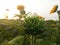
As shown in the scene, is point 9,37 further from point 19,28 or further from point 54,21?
point 54,21

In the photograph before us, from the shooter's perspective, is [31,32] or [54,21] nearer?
[31,32]

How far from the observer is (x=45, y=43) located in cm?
88

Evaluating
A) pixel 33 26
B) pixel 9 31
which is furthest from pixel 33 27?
pixel 9 31

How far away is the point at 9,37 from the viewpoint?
3.85 ft

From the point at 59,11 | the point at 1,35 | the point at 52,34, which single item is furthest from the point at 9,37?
the point at 59,11

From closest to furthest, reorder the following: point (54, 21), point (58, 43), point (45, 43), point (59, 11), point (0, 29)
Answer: point (45, 43) < point (58, 43) < point (0, 29) < point (59, 11) < point (54, 21)

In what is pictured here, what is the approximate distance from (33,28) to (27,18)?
0.10m

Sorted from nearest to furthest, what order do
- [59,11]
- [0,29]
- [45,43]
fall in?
[45,43] → [0,29] → [59,11]

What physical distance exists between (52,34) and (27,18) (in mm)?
197

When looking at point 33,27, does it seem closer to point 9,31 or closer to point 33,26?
point 33,26

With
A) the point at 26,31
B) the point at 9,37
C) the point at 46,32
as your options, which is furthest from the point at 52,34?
the point at 9,37

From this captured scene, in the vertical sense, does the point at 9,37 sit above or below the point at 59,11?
below

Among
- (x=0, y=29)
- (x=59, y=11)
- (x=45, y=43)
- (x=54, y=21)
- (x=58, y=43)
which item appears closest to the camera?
(x=45, y=43)

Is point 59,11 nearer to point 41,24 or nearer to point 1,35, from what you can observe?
point 41,24
